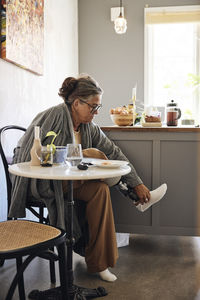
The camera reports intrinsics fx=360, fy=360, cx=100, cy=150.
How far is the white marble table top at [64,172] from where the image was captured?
1.46 meters

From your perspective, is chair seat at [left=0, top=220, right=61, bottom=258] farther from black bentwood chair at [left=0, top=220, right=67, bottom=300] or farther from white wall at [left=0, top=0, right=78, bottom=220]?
white wall at [left=0, top=0, right=78, bottom=220]

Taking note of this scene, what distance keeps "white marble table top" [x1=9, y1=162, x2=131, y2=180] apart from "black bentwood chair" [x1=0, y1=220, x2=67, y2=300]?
0.21 m

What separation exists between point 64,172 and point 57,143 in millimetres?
496

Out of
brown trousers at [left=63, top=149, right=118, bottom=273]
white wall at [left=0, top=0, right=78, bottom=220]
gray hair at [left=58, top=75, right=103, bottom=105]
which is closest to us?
brown trousers at [left=63, top=149, right=118, bottom=273]

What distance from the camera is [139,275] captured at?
2096 mm

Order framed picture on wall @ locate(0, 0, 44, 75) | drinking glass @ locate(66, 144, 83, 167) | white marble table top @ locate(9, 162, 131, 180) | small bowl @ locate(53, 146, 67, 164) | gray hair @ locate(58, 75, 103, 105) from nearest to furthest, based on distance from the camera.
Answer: white marble table top @ locate(9, 162, 131, 180)
drinking glass @ locate(66, 144, 83, 167)
small bowl @ locate(53, 146, 67, 164)
gray hair @ locate(58, 75, 103, 105)
framed picture on wall @ locate(0, 0, 44, 75)

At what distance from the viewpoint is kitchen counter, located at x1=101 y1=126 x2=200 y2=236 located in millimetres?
2402

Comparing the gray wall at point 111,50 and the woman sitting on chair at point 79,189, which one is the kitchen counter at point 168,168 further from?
the gray wall at point 111,50

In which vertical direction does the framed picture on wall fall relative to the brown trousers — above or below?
above

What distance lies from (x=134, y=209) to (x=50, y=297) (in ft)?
3.08

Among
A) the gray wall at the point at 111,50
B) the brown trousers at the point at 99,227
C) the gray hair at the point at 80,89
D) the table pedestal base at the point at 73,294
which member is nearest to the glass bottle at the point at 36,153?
the brown trousers at the point at 99,227

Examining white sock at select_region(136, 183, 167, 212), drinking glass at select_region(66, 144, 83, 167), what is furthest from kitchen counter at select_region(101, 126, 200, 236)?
A: drinking glass at select_region(66, 144, 83, 167)

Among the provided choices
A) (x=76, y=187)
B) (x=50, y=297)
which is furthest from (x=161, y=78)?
→ (x=50, y=297)

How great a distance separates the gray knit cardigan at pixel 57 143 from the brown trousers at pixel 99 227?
0.11 meters
